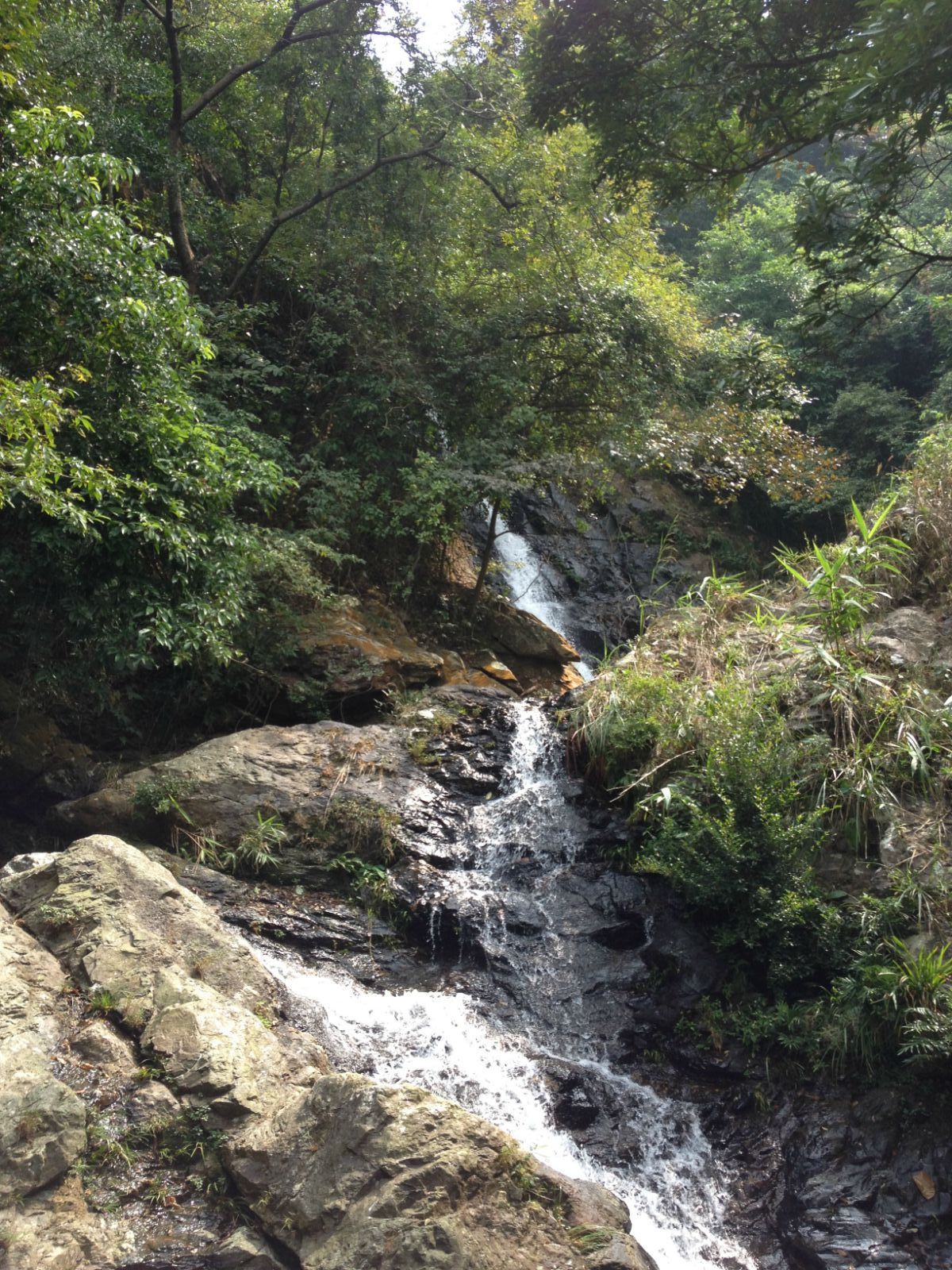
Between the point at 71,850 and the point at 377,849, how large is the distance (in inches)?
109

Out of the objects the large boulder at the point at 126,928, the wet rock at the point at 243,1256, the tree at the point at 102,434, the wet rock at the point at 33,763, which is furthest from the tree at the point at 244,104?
the wet rock at the point at 243,1256

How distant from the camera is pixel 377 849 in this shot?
7648 millimetres

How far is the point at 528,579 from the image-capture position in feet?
50.1

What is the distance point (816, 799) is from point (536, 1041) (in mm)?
2470

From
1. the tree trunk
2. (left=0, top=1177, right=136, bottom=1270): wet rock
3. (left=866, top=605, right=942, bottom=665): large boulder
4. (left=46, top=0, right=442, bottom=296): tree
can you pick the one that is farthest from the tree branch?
(left=0, top=1177, right=136, bottom=1270): wet rock

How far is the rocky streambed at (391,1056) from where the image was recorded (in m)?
3.68

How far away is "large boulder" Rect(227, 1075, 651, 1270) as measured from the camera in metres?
3.47

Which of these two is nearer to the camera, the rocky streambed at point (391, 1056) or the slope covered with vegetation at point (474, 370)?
the rocky streambed at point (391, 1056)

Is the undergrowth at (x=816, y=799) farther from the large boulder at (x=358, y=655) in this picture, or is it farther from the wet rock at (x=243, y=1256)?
the wet rock at (x=243, y=1256)

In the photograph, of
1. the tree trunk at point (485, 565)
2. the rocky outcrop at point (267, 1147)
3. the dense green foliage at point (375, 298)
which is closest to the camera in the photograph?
the rocky outcrop at point (267, 1147)

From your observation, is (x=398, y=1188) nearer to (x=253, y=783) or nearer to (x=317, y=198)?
(x=253, y=783)

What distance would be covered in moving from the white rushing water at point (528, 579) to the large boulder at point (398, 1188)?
1073cm

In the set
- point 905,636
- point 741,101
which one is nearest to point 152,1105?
point 905,636

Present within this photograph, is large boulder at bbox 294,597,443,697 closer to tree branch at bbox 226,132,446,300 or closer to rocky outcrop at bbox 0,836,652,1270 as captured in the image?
tree branch at bbox 226,132,446,300
